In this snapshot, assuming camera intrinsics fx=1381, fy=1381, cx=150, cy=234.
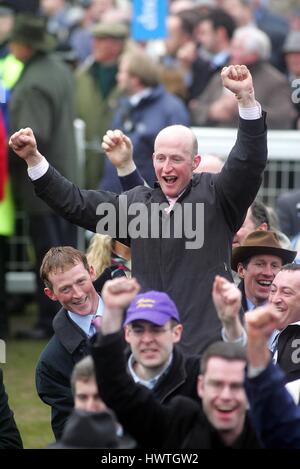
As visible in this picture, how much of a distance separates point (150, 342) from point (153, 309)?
13 cm

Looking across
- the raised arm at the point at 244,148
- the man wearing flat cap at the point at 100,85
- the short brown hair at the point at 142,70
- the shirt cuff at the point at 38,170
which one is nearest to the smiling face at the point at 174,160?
the raised arm at the point at 244,148

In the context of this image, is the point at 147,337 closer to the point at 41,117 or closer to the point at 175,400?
the point at 175,400

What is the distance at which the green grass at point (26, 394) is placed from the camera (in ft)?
26.9

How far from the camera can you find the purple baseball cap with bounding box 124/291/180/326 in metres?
5.34

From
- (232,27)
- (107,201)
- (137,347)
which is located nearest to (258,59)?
(232,27)

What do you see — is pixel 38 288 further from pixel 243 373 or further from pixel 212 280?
pixel 243 373

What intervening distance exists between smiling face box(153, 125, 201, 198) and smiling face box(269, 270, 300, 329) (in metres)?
0.72

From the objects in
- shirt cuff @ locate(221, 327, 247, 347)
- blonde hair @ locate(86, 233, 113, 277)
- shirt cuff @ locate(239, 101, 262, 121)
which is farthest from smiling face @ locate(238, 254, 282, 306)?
shirt cuff @ locate(221, 327, 247, 347)

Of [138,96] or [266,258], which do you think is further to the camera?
[138,96]

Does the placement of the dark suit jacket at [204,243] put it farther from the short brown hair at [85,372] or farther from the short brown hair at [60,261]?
the short brown hair at [85,372]

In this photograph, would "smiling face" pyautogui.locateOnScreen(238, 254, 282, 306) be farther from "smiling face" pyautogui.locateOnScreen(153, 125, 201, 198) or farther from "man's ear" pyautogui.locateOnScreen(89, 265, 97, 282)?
"smiling face" pyautogui.locateOnScreen(153, 125, 201, 198)

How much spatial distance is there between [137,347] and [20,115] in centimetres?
537

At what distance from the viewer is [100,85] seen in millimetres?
12164

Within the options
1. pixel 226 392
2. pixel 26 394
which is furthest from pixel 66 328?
pixel 26 394
